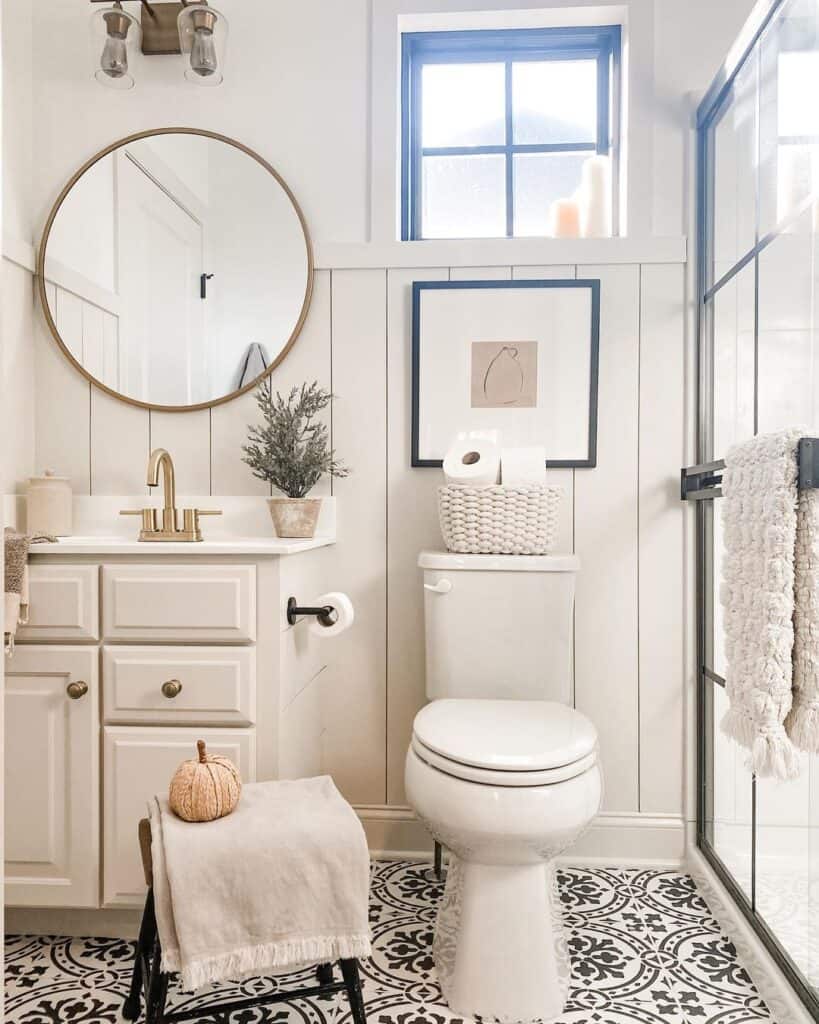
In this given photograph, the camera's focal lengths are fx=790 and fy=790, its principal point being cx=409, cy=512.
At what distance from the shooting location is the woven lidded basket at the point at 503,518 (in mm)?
1838

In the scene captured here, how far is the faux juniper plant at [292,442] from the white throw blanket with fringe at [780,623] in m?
1.09

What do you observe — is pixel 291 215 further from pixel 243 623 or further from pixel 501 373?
pixel 243 623

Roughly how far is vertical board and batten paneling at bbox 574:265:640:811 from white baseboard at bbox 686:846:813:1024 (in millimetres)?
235

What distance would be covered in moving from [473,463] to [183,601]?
746mm

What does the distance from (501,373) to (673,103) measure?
0.82 m

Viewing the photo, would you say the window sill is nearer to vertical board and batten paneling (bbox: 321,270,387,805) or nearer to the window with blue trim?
vertical board and batten paneling (bbox: 321,270,387,805)

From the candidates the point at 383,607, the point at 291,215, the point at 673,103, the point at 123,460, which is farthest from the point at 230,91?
the point at 383,607

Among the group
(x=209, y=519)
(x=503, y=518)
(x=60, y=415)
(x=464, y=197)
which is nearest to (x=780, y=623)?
(x=503, y=518)

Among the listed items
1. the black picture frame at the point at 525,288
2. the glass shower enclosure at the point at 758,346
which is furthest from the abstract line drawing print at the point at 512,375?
the glass shower enclosure at the point at 758,346

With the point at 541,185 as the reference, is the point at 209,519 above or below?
below

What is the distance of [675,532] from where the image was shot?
6.71 ft

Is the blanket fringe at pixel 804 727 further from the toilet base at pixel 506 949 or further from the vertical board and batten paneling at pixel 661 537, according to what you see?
the vertical board and batten paneling at pixel 661 537

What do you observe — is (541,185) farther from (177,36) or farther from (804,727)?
(804,727)

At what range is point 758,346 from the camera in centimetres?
158
